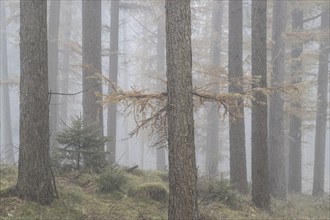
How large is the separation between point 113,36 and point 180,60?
52.6 feet

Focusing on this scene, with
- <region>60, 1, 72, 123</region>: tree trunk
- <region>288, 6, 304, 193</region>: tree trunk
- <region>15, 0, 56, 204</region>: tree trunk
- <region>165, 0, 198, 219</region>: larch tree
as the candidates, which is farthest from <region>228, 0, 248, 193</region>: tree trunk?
<region>60, 1, 72, 123</region>: tree trunk

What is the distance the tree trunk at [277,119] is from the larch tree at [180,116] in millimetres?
9196

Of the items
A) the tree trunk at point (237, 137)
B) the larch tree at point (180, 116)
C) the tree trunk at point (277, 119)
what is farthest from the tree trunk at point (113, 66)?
the larch tree at point (180, 116)

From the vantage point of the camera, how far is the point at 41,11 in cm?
663

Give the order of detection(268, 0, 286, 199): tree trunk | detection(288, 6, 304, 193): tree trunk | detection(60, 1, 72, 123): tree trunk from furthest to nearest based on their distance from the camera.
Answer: detection(60, 1, 72, 123): tree trunk
detection(288, 6, 304, 193): tree trunk
detection(268, 0, 286, 199): tree trunk

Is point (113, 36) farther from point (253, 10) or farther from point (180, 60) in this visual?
point (180, 60)

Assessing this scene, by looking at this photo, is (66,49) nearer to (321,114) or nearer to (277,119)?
(321,114)

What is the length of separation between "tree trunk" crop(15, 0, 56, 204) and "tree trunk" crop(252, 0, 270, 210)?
508 cm


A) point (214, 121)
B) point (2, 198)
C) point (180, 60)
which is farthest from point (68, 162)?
point (214, 121)

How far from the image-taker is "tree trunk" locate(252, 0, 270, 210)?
966cm

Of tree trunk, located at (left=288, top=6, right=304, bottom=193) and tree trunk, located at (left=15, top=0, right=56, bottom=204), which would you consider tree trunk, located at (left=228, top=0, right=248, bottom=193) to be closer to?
tree trunk, located at (left=15, top=0, right=56, bottom=204)

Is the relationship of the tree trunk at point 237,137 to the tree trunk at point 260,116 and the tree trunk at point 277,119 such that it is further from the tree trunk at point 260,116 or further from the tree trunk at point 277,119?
the tree trunk at point 277,119

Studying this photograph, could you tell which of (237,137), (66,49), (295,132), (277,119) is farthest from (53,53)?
(295,132)

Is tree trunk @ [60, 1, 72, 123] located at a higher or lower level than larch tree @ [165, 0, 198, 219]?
higher
